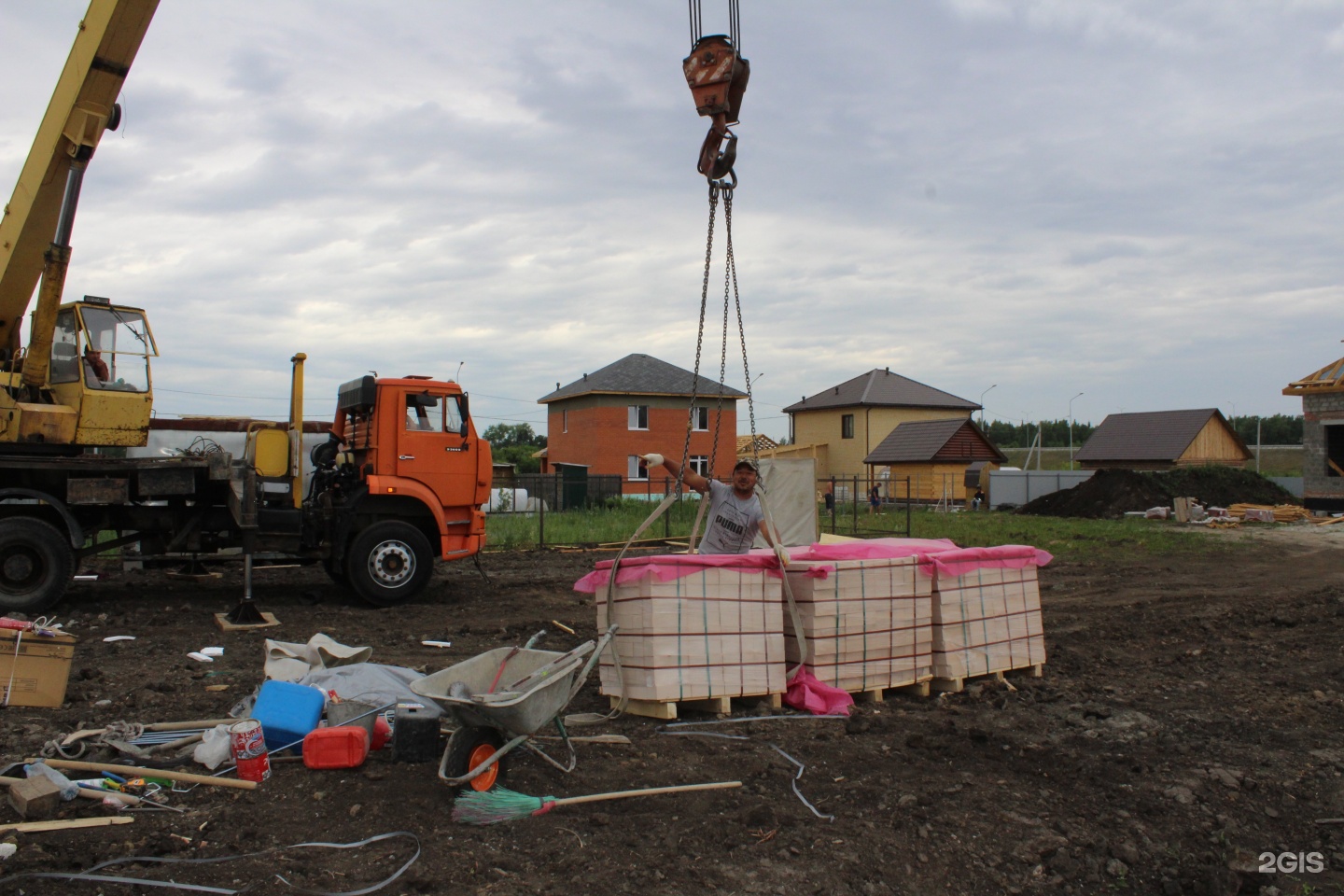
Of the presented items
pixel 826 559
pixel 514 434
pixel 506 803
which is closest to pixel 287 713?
pixel 506 803

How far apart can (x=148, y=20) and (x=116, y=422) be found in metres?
4.39

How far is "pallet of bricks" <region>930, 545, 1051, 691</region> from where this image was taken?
7.74 meters

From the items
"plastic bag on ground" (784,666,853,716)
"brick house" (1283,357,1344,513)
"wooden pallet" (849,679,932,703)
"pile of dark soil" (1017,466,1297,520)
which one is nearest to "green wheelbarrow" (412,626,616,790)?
"plastic bag on ground" (784,666,853,716)

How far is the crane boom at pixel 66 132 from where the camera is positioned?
34.9 feet

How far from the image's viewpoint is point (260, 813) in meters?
4.95

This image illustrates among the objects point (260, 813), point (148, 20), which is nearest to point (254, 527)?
point (148, 20)

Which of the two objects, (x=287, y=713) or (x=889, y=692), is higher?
(x=287, y=713)

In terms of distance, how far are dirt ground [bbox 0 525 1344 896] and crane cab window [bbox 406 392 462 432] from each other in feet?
12.0

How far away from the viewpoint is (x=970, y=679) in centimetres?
817

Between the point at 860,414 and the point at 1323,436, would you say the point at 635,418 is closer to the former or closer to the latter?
the point at 860,414

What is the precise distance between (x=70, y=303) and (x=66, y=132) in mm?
1863

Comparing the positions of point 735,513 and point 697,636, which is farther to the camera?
point 735,513

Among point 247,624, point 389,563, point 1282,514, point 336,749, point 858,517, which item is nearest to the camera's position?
point 336,749

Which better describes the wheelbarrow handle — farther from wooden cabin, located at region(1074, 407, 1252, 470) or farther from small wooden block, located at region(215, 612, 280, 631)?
wooden cabin, located at region(1074, 407, 1252, 470)
